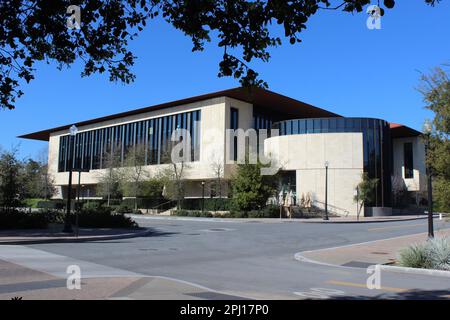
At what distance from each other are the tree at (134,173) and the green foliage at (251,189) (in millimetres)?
16959

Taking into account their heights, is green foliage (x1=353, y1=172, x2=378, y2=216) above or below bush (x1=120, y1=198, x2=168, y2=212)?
above

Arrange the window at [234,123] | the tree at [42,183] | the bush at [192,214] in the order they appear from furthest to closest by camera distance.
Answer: the tree at [42,183], the window at [234,123], the bush at [192,214]

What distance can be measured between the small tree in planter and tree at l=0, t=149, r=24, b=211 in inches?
1344

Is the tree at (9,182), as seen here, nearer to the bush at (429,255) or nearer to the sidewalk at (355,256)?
the sidewalk at (355,256)

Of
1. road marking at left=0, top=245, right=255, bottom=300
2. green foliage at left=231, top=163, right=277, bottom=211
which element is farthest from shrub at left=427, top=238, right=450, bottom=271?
green foliage at left=231, top=163, right=277, bottom=211

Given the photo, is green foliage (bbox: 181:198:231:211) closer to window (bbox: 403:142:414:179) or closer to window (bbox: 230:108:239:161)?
window (bbox: 230:108:239:161)

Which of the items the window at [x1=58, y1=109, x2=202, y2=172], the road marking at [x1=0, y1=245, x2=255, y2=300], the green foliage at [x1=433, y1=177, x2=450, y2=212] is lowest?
the road marking at [x1=0, y1=245, x2=255, y2=300]

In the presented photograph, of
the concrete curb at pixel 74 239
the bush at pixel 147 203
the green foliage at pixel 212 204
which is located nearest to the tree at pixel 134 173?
the bush at pixel 147 203

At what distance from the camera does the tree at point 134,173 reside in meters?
57.8

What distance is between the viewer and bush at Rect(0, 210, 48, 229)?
2139cm

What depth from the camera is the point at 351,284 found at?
31.1 ft

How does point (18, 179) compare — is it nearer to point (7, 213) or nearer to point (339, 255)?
point (7, 213)
